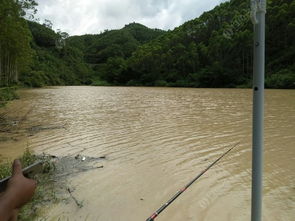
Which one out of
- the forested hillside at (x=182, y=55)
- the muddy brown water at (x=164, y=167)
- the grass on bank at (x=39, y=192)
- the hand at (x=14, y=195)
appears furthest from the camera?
the forested hillside at (x=182, y=55)

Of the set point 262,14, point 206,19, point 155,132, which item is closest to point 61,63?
point 206,19

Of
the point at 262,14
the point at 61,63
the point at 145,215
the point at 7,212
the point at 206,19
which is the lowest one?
the point at 145,215

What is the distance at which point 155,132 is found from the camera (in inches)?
290

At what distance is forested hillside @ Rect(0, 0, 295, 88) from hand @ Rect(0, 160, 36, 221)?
1290 cm

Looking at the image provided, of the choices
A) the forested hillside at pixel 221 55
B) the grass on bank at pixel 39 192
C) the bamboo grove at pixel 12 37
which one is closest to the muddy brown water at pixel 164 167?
the grass on bank at pixel 39 192

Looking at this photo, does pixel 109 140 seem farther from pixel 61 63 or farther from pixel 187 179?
pixel 61 63

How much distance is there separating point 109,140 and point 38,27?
8729cm

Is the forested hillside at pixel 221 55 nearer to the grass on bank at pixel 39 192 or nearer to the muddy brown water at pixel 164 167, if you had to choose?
the muddy brown water at pixel 164 167

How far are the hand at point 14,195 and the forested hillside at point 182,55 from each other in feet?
42.3

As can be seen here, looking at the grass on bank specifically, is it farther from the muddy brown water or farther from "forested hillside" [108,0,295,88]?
"forested hillside" [108,0,295,88]

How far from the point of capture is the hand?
0.76 metres

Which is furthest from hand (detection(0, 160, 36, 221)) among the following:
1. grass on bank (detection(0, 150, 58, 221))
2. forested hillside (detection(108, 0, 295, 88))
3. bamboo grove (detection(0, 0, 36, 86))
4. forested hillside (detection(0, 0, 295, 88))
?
forested hillside (detection(108, 0, 295, 88))

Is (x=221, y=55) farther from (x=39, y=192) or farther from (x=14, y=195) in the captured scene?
(x=14, y=195)

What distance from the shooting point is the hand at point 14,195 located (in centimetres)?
76
